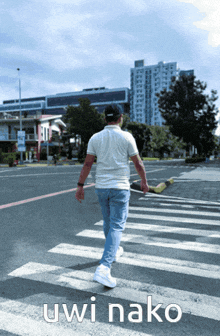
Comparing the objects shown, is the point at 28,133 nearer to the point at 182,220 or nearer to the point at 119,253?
the point at 182,220

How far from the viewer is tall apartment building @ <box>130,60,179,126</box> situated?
138m

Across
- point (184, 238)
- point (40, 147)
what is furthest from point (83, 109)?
point (184, 238)

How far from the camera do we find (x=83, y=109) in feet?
170

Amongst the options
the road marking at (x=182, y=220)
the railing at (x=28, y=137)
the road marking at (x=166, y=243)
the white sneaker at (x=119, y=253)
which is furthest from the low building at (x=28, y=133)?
the white sneaker at (x=119, y=253)

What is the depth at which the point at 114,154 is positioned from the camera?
328 cm

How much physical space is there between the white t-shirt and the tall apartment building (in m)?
138

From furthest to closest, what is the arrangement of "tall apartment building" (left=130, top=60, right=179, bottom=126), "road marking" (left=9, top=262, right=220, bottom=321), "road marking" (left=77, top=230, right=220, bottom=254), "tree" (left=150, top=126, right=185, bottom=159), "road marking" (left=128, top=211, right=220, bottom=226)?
1. "tall apartment building" (left=130, top=60, right=179, bottom=126)
2. "tree" (left=150, top=126, right=185, bottom=159)
3. "road marking" (left=128, top=211, right=220, bottom=226)
4. "road marking" (left=77, top=230, right=220, bottom=254)
5. "road marking" (left=9, top=262, right=220, bottom=321)

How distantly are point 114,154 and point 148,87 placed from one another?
145 meters

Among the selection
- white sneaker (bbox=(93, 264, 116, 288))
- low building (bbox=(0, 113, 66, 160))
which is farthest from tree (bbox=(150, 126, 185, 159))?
white sneaker (bbox=(93, 264, 116, 288))

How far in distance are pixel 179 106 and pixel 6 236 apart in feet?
113

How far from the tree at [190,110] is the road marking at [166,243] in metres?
31.6

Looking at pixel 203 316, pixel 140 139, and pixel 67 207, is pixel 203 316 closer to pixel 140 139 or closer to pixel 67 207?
pixel 67 207

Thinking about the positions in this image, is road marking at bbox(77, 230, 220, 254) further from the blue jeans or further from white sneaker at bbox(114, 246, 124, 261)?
the blue jeans

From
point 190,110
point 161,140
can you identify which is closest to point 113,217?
point 190,110
